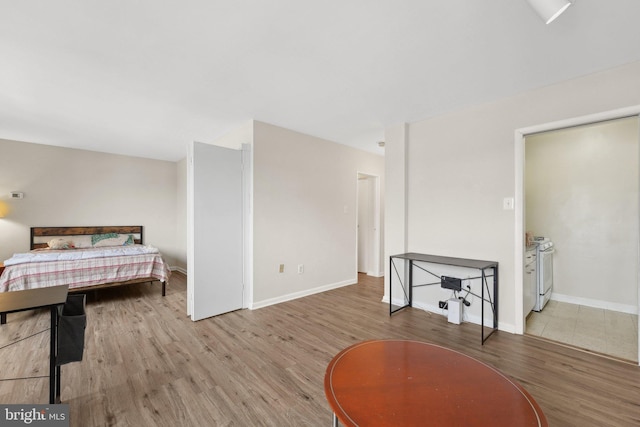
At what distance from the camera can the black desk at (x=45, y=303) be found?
1433 millimetres

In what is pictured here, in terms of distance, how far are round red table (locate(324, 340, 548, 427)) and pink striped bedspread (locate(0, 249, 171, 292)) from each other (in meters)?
3.68

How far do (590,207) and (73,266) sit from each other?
6.78 meters

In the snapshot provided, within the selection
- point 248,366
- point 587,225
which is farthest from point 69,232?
point 587,225

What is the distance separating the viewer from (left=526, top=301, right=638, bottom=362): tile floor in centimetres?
244

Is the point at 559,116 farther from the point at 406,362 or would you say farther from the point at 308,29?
the point at 406,362

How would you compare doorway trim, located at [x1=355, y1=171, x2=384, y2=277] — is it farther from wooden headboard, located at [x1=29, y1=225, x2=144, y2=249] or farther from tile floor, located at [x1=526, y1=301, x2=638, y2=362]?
wooden headboard, located at [x1=29, y1=225, x2=144, y2=249]

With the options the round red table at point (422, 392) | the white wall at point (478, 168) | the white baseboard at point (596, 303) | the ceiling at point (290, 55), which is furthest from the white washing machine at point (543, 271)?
the round red table at point (422, 392)

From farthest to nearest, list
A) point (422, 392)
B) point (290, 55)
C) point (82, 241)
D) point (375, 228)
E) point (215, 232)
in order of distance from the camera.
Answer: point (375, 228), point (82, 241), point (215, 232), point (290, 55), point (422, 392)

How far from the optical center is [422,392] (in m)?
1.14

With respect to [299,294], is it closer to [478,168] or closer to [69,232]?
[478,168]

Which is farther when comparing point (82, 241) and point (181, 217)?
point (181, 217)

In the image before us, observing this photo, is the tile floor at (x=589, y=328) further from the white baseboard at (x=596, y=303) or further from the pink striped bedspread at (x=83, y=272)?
the pink striped bedspread at (x=83, y=272)

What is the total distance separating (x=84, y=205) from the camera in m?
5.14

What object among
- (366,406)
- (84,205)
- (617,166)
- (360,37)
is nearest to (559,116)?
(617,166)
